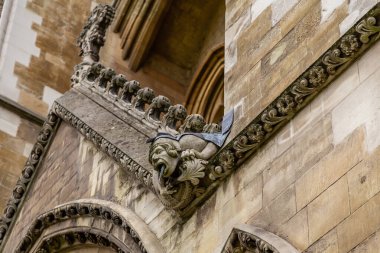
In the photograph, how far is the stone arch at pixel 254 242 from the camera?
5273 mm

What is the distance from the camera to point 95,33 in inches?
430

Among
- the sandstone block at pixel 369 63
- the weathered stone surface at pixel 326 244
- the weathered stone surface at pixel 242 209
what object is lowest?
the weathered stone surface at pixel 326 244

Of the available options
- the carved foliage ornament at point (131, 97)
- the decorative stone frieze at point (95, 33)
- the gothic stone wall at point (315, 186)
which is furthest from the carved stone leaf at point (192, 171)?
the decorative stone frieze at point (95, 33)

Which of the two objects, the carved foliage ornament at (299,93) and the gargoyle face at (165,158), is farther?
the gargoyle face at (165,158)

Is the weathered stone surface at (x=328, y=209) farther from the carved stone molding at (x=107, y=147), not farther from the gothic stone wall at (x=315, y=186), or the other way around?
the carved stone molding at (x=107, y=147)

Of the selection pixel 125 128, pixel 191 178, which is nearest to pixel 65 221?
pixel 125 128

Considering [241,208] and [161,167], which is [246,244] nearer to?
[241,208]

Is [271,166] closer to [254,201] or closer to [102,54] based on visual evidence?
[254,201]

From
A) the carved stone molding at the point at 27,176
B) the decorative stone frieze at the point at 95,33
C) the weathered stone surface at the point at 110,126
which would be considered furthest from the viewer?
the decorative stone frieze at the point at 95,33

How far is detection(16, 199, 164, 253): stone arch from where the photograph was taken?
702 centimetres

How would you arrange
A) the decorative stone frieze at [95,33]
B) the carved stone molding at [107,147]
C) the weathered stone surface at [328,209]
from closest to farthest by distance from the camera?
the weathered stone surface at [328,209], the carved stone molding at [107,147], the decorative stone frieze at [95,33]

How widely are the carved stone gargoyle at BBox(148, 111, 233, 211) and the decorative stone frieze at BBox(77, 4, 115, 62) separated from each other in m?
4.10

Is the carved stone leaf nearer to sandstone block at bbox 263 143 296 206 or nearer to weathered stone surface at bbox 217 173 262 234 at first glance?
weathered stone surface at bbox 217 173 262 234

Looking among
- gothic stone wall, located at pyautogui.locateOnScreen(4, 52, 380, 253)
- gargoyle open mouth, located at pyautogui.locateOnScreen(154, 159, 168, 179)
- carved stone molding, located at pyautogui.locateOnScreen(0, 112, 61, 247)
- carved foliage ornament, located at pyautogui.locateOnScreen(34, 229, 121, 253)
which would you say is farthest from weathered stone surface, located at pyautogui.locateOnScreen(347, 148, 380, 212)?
carved stone molding, located at pyautogui.locateOnScreen(0, 112, 61, 247)
